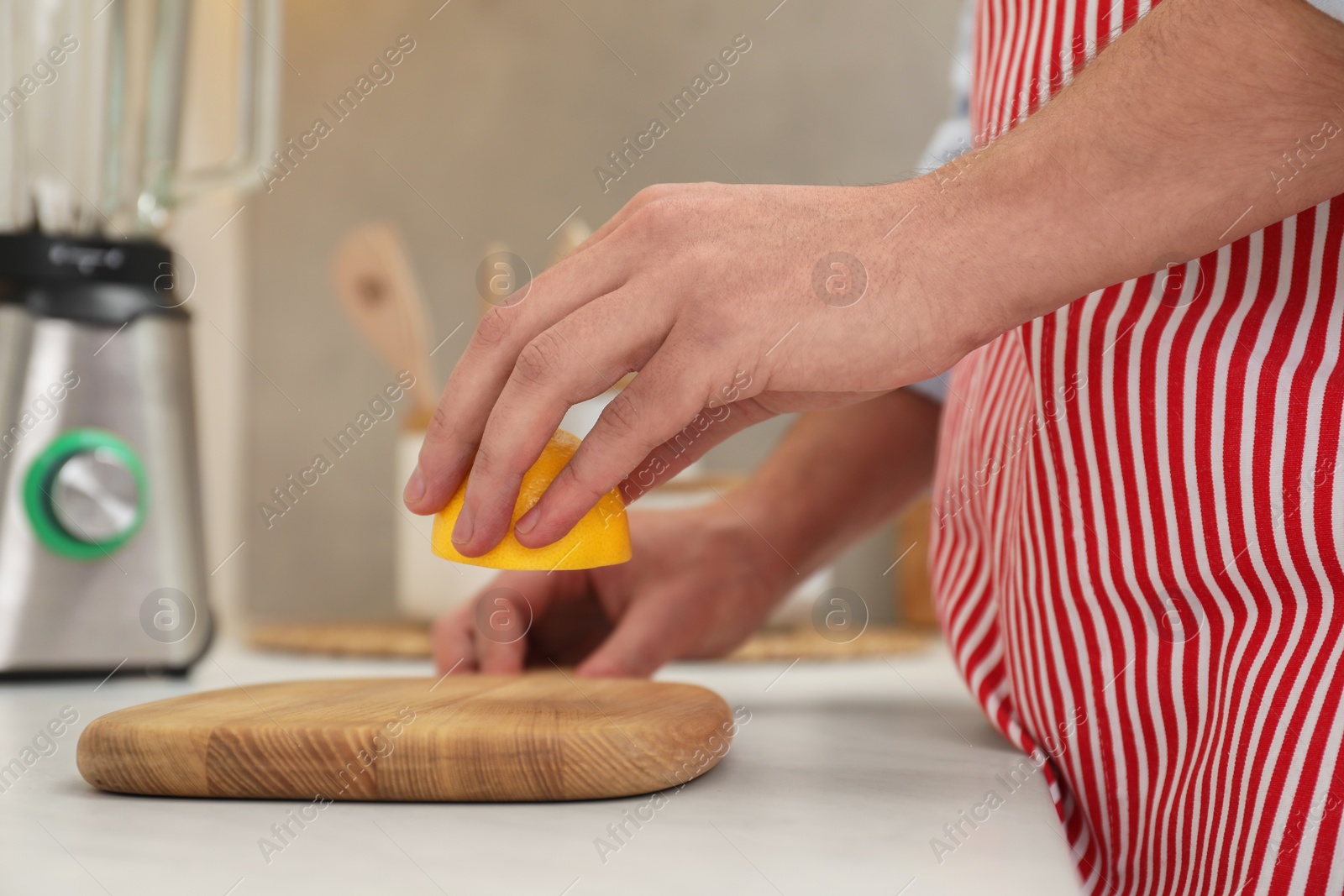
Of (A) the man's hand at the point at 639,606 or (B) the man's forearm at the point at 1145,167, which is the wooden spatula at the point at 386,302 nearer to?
(A) the man's hand at the point at 639,606

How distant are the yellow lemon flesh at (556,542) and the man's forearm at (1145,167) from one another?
5.9 inches

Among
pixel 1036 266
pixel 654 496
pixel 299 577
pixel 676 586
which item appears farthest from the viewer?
pixel 299 577

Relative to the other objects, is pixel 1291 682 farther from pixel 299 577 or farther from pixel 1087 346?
pixel 299 577

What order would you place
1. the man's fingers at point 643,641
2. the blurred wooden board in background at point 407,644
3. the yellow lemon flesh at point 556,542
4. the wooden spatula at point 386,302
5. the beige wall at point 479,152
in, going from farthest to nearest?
the beige wall at point 479,152
the wooden spatula at point 386,302
the blurred wooden board in background at point 407,644
the man's fingers at point 643,641
the yellow lemon flesh at point 556,542

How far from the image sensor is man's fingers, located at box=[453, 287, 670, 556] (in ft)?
1.21

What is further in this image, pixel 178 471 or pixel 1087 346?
pixel 178 471

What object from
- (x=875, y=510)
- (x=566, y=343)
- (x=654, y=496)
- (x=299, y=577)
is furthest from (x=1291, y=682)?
(x=299, y=577)

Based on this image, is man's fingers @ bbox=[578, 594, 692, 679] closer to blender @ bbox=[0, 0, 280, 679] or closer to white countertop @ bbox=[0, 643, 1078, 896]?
white countertop @ bbox=[0, 643, 1078, 896]

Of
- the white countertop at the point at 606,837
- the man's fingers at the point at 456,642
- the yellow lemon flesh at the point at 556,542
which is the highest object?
the yellow lemon flesh at the point at 556,542

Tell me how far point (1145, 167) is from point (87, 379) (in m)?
0.59

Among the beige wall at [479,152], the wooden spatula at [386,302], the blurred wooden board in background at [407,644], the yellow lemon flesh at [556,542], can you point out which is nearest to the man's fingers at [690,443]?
the yellow lemon flesh at [556,542]

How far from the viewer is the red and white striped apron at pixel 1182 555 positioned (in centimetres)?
36

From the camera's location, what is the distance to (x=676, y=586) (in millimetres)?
639

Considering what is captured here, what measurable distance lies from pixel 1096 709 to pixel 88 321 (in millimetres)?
583
